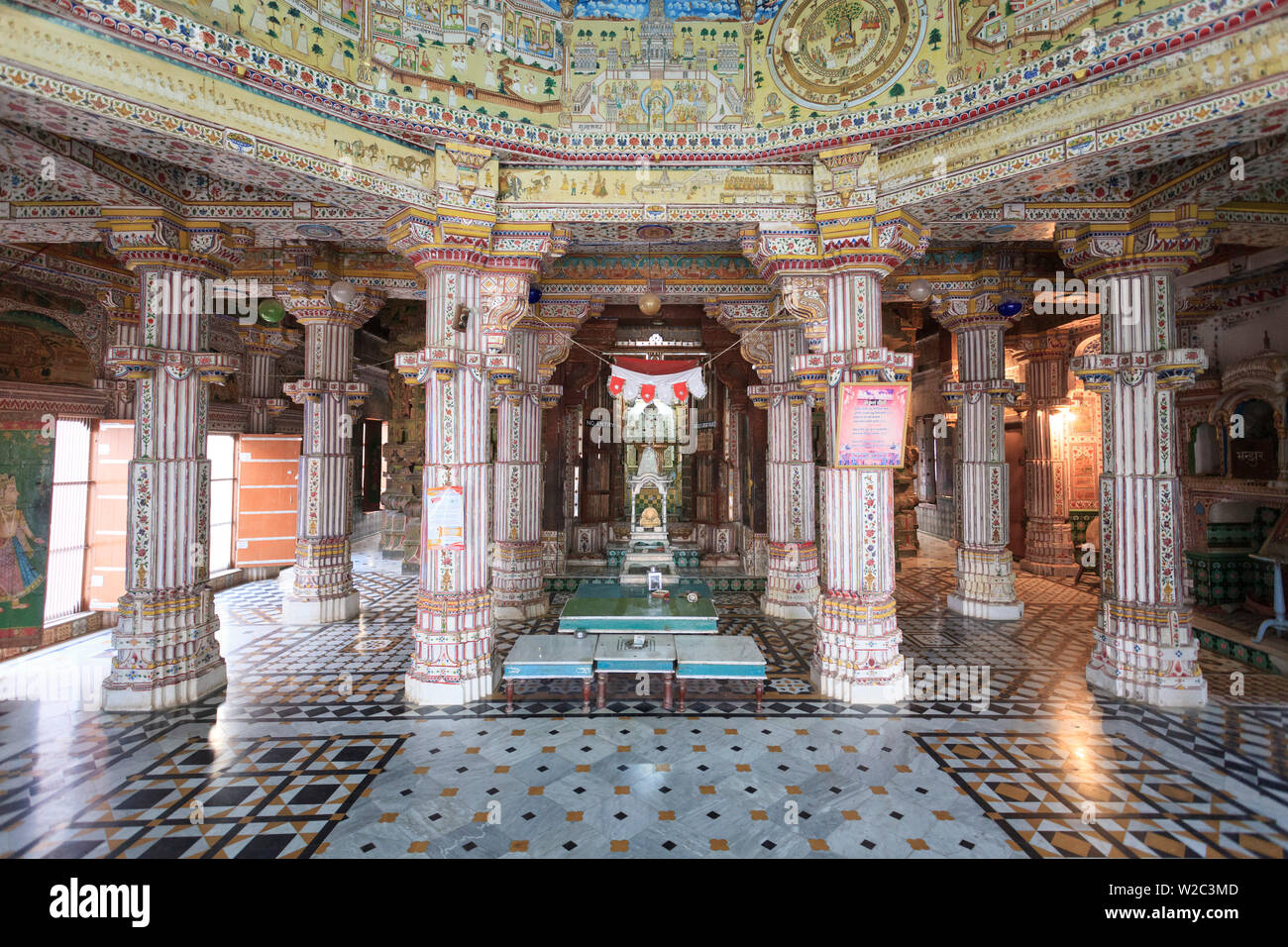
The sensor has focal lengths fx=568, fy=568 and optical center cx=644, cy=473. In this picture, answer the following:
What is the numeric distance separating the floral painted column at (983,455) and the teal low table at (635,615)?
5161mm

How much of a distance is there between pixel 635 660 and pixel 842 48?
6.88m

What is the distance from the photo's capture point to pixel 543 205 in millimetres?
6441

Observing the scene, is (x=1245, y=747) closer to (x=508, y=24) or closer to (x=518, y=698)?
(x=518, y=698)

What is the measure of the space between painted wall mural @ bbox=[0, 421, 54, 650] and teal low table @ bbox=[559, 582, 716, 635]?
7.57 metres

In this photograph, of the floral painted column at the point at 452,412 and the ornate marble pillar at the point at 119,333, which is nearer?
the floral painted column at the point at 452,412

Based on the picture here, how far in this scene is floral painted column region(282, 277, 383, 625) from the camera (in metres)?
9.52

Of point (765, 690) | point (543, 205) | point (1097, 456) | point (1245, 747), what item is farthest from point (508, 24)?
point (1097, 456)

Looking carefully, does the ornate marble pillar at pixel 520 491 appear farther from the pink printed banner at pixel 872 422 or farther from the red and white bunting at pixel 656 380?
the pink printed banner at pixel 872 422

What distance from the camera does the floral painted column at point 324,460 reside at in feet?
31.2

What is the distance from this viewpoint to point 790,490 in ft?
33.3

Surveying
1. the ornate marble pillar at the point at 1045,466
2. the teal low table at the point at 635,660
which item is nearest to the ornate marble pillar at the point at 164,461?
the teal low table at the point at 635,660

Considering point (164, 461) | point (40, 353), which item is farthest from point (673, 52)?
point (40, 353)

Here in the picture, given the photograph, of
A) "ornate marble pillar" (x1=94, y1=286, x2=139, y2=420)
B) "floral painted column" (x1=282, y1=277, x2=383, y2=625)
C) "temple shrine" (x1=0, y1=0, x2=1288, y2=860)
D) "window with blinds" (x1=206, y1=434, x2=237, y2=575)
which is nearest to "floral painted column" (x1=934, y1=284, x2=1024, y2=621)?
"temple shrine" (x1=0, y1=0, x2=1288, y2=860)

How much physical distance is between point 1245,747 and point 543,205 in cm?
874
